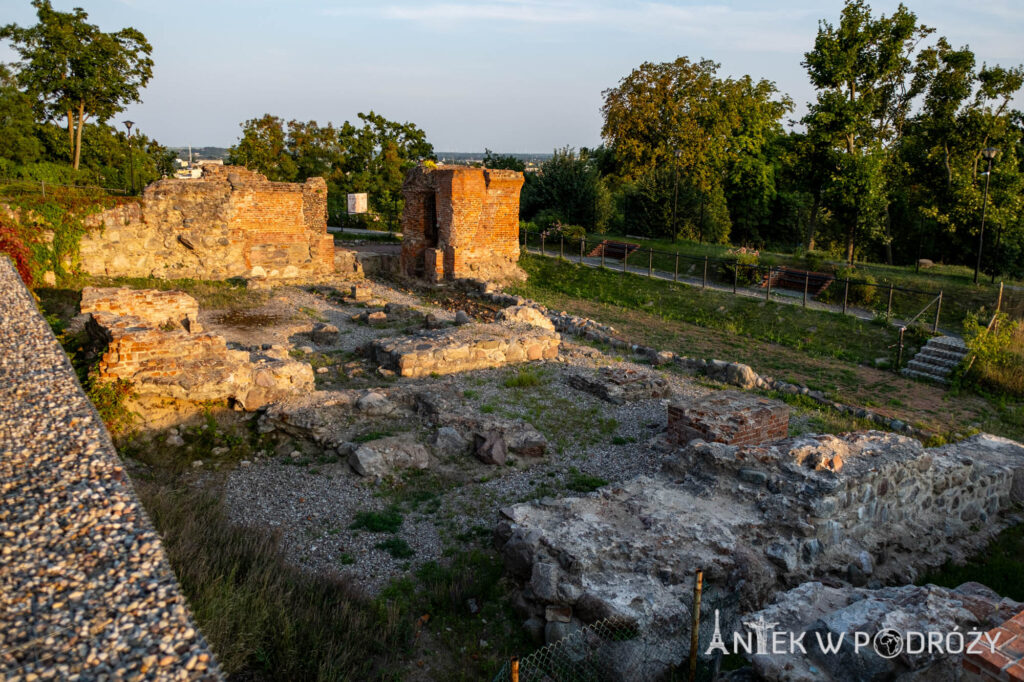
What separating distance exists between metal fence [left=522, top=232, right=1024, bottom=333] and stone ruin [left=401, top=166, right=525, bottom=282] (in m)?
4.02

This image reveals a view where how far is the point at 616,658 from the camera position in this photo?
4.88 metres

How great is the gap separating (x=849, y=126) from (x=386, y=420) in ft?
66.1

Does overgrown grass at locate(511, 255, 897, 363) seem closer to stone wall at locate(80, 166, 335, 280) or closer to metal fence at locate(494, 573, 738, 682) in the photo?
stone wall at locate(80, 166, 335, 280)

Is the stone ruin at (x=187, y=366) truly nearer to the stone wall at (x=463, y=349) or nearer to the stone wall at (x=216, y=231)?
the stone wall at (x=463, y=349)

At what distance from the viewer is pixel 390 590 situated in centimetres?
588

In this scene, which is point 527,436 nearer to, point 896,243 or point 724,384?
point 724,384

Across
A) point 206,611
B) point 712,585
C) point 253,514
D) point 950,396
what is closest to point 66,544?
point 206,611

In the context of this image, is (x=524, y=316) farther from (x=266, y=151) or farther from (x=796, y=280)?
(x=266, y=151)

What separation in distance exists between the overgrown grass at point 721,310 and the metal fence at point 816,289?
70 centimetres

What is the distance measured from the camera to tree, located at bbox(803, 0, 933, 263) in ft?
73.4

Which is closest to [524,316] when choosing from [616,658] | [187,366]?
[187,366]

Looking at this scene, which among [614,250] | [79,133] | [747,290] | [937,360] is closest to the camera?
[937,360]

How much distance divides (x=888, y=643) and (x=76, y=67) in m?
38.2

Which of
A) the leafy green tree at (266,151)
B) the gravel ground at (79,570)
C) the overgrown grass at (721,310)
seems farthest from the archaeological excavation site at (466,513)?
the leafy green tree at (266,151)
